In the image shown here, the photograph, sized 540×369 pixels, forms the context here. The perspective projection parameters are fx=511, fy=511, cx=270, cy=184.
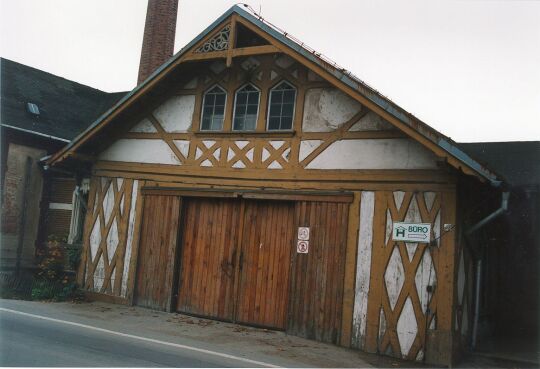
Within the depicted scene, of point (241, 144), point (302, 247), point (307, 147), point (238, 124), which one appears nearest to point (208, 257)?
point (302, 247)

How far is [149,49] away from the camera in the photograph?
60.8ft

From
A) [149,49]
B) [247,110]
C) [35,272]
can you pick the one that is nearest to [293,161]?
[247,110]

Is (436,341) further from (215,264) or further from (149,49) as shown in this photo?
(149,49)

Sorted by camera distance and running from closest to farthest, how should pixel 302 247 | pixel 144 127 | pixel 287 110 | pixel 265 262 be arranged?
pixel 302 247, pixel 265 262, pixel 287 110, pixel 144 127

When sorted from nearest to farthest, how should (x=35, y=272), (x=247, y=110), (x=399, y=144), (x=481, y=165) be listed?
1. (x=481, y=165)
2. (x=399, y=144)
3. (x=247, y=110)
4. (x=35, y=272)

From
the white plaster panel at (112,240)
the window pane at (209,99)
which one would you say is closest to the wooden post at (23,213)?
the white plaster panel at (112,240)

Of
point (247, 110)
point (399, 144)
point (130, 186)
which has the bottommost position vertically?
point (130, 186)

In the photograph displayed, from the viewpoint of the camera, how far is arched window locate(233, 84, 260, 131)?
1076cm

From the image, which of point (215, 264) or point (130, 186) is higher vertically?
point (130, 186)

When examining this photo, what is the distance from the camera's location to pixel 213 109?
1127cm

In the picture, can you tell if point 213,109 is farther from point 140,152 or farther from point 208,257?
point 208,257

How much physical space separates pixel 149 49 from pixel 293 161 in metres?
10.7

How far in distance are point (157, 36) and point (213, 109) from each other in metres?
8.66

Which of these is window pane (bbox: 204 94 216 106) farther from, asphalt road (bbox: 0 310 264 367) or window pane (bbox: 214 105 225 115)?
asphalt road (bbox: 0 310 264 367)
